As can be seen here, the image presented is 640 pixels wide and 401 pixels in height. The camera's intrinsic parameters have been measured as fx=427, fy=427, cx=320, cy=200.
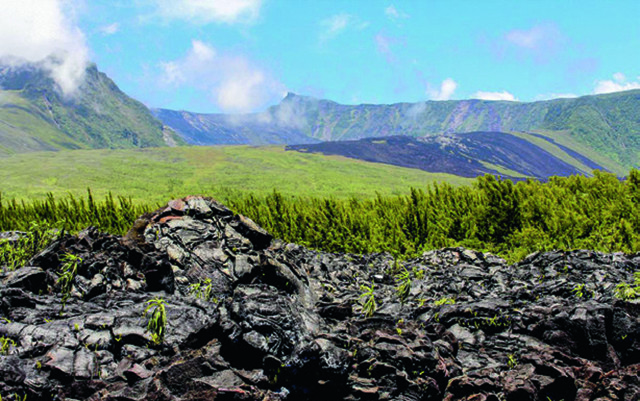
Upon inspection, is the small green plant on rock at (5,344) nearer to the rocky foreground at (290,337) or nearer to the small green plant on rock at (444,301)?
the rocky foreground at (290,337)

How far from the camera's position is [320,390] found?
17.7 feet

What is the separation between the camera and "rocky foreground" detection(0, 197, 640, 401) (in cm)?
509

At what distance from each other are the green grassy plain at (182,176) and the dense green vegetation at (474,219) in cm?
3395

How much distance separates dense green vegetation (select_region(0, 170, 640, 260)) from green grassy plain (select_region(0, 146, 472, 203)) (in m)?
34.0

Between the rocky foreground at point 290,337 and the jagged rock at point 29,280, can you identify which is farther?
the jagged rock at point 29,280

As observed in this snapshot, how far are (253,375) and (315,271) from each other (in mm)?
5079

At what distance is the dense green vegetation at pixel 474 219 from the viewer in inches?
406

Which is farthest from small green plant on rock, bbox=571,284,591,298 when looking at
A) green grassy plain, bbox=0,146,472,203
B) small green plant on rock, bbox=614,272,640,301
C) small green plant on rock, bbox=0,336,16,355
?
green grassy plain, bbox=0,146,472,203

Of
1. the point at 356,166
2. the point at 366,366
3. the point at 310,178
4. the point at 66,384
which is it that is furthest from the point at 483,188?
the point at 356,166

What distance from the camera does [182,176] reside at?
82.0 m

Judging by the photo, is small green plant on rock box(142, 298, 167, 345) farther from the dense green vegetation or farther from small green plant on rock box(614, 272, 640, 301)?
the dense green vegetation

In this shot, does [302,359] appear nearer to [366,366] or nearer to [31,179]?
[366,366]

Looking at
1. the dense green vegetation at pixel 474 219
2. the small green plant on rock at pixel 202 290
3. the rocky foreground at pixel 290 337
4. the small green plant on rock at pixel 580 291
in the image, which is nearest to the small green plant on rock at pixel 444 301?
the rocky foreground at pixel 290 337

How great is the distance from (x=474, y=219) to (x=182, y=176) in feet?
251
